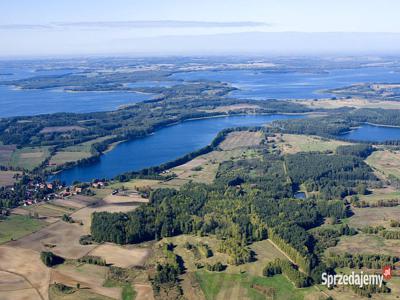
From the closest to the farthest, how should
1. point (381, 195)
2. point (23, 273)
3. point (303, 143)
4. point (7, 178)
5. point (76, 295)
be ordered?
point (76, 295) → point (23, 273) → point (381, 195) → point (7, 178) → point (303, 143)

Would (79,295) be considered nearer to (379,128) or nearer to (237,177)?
(237,177)

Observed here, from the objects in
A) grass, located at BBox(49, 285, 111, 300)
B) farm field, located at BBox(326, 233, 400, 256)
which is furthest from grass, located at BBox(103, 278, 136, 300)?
farm field, located at BBox(326, 233, 400, 256)

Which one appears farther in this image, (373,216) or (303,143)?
(303,143)

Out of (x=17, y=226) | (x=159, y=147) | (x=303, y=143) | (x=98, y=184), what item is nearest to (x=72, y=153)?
(x=159, y=147)

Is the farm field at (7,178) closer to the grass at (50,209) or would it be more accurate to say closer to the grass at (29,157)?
the grass at (29,157)

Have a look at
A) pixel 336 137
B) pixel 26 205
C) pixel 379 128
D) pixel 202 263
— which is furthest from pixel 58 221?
pixel 379 128

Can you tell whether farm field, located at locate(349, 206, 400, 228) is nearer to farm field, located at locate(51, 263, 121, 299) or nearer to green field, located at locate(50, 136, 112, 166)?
farm field, located at locate(51, 263, 121, 299)

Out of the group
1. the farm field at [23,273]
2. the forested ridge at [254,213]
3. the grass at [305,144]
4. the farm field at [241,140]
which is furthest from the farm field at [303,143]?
the farm field at [23,273]

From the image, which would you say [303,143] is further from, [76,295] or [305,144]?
[76,295]
